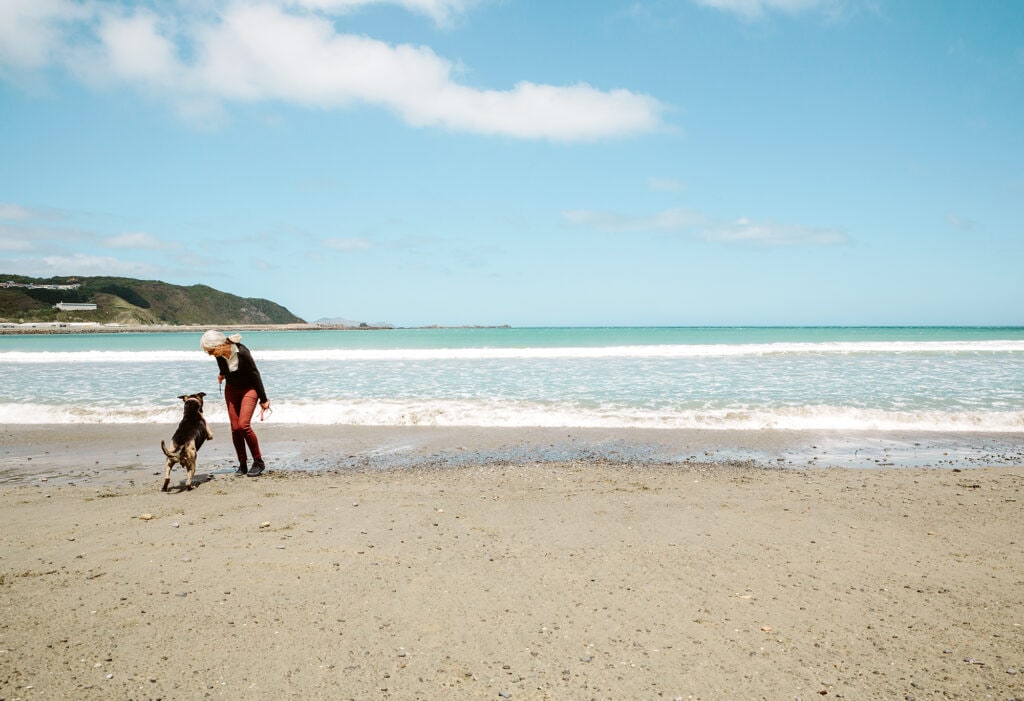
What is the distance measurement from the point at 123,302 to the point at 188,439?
16857 cm

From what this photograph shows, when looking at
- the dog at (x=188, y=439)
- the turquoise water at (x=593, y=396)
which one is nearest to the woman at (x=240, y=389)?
the dog at (x=188, y=439)

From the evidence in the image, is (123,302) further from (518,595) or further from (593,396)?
(518,595)

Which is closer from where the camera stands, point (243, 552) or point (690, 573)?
point (690, 573)

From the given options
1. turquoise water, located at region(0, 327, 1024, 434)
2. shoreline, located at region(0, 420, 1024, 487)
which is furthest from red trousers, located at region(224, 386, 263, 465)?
turquoise water, located at region(0, 327, 1024, 434)

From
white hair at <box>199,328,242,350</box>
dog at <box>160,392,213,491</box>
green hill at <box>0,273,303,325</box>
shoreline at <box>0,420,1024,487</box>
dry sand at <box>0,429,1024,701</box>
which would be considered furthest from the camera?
green hill at <box>0,273,303,325</box>

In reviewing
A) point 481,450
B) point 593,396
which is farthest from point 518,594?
point 593,396

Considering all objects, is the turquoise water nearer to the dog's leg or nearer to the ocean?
the ocean

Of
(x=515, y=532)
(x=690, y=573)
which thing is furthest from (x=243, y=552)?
(x=690, y=573)

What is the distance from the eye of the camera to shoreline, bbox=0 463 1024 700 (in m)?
3.02

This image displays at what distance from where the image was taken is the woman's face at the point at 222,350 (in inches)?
320

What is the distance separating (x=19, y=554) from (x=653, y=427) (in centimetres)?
941

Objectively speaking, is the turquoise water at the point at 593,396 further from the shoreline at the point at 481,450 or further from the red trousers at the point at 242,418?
the red trousers at the point at 242,418

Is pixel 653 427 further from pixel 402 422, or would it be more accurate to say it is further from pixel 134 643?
pixel 134 643

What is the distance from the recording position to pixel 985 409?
12.3 metres
